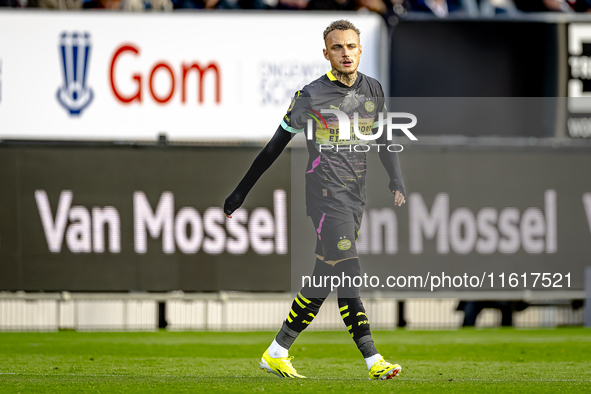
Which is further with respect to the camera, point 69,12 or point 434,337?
point 69,12

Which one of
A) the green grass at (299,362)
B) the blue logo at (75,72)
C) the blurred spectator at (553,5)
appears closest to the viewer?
the green grass at (299,362)

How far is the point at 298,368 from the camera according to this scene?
7059mm

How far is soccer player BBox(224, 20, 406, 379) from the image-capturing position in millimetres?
6023

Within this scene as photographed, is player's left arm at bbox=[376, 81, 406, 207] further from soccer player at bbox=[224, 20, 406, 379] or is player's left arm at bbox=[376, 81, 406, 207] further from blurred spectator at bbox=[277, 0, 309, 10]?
blurred spectator at bbox=[277, 0, 309, 10]

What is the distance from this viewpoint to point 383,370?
5910 mm

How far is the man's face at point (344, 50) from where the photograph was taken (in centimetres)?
612

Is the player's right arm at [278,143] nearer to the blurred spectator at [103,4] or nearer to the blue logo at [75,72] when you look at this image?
the blue logo at [75,72]

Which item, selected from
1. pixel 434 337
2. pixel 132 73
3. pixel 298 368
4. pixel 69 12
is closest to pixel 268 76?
pixel 132 73

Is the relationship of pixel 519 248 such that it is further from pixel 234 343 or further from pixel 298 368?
pixel 298 368

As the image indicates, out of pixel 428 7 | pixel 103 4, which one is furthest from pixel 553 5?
pixel 103 4

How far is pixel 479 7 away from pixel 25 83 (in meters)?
6.58

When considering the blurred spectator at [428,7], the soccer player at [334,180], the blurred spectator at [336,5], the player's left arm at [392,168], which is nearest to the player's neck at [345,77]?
the soccer player at [334,180]

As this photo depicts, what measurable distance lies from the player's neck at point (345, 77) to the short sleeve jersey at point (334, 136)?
2 cm

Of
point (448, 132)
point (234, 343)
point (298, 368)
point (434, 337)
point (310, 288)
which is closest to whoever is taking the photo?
point (310, 288)
